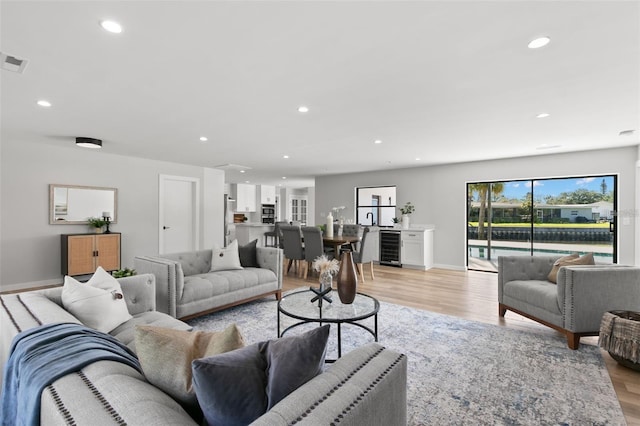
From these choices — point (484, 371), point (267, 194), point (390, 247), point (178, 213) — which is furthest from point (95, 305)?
point (267, 194)

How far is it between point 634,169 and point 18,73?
24.6 ft

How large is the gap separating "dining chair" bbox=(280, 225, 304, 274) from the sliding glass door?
3560mm

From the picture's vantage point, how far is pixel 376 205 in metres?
7.93

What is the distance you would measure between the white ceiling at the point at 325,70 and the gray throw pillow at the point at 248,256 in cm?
155

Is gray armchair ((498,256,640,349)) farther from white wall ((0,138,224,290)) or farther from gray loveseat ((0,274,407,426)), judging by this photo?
white wall ((0,138,224,290))

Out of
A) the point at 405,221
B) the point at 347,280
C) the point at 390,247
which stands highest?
the point at 405,221

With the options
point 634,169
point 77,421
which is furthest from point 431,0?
point 634,169

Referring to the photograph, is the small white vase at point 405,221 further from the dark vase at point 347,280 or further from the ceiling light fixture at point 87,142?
the ceiling light fixture at point 87,142

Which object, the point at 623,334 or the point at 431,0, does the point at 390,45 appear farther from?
the point at 623,334

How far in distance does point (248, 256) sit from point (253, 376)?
340 cm

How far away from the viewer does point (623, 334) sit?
2.34m

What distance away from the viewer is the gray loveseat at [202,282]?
118 inches

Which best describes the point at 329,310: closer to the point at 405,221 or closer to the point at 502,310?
the point at 502,310

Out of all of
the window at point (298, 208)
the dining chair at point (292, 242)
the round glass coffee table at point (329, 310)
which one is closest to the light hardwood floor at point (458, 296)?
the dining chair at point (292, 242)
